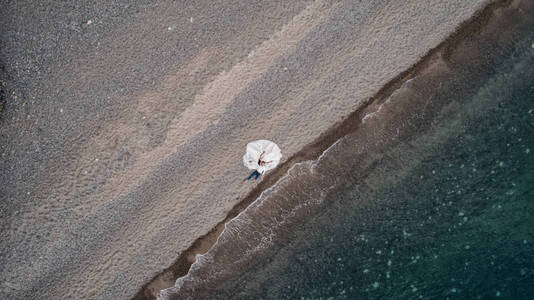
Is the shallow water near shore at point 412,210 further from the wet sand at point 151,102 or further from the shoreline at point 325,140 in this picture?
the wet sand at point 151,102

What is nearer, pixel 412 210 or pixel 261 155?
pixel 261 155

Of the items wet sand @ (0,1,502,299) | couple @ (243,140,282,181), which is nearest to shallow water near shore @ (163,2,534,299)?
couple @ (243,140,282,181)

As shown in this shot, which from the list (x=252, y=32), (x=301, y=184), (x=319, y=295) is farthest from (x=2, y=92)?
(x=319, y=295)

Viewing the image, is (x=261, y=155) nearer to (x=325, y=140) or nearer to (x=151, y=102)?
(x=325, y=140)

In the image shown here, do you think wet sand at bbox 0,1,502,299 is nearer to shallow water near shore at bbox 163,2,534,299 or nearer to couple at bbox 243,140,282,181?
couple at bbox 243,140,282,181

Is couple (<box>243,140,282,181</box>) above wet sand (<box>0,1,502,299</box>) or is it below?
below

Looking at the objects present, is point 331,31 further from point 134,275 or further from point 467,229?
point 134,275

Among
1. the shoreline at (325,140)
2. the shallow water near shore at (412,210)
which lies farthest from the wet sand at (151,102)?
the shallow water near shore at (412,210)

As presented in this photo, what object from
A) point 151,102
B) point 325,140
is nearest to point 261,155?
point 325,140
